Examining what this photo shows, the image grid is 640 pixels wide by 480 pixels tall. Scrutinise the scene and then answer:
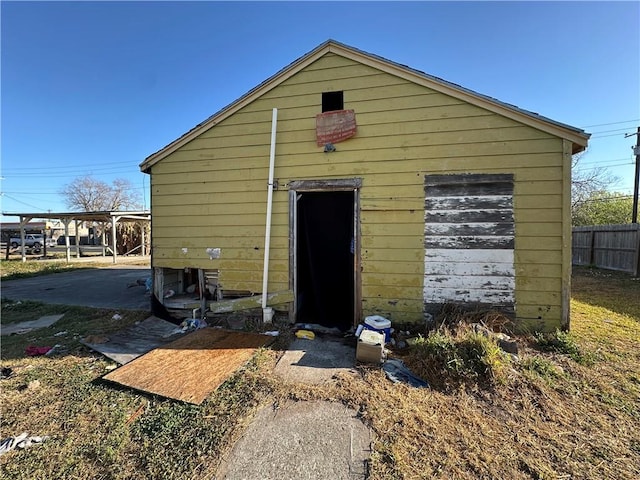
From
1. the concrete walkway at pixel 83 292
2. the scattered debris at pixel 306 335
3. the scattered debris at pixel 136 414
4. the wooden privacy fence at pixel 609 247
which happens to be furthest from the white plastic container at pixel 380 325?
the wooden privacy fence at pixel 609 247

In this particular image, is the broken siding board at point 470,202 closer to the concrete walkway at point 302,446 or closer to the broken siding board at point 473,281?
the broken siding board at point 473,281

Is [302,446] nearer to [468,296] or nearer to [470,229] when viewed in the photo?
[468,296]

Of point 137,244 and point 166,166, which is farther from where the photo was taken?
point 137,244

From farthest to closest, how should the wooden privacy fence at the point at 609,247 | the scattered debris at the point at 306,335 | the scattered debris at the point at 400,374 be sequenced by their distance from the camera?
the wooden privacy fence at the point at 609,247 → the scattered debris at the point at 306,335 → the scattered debris at the point at 400,374

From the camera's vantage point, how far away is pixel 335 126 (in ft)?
15.1

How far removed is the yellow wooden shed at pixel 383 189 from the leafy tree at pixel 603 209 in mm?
15150

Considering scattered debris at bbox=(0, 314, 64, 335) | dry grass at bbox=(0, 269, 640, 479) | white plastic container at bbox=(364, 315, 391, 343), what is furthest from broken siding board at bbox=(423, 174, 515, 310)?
scattered debris at bbox=(0, 314, 64, 335)

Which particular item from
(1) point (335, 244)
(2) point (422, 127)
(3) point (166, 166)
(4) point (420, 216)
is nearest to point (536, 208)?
(4) point (420, 216)

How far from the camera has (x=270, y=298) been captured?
479cm

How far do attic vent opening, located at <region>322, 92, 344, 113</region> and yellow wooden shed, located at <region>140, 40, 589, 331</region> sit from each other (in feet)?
0.06

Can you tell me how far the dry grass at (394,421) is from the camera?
1.99 meters

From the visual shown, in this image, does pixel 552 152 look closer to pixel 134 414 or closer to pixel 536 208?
pixel 536 208

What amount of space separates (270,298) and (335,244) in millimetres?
1761

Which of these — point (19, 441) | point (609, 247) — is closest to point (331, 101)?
point (19, 441)
